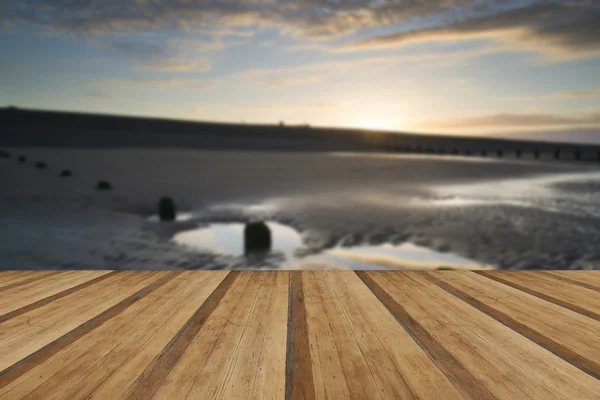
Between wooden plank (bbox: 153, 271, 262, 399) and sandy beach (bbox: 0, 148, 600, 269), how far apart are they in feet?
15.4

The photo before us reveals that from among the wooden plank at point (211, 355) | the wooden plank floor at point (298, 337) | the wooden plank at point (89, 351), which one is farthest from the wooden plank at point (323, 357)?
the wooden plank at point (89, 351)

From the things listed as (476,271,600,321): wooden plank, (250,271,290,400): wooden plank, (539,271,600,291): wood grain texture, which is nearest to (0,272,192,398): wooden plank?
(250,271,290,400): wooden plank

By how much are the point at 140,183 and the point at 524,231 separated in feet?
49.2

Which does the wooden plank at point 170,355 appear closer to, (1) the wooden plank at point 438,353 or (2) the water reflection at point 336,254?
(1) the wooden plank at point 438,353

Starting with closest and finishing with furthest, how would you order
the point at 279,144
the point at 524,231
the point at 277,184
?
the point at 524,231
the point at 277,184
the point at 279,144

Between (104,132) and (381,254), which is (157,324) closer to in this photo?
(381,254)

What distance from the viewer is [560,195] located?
16188 mm

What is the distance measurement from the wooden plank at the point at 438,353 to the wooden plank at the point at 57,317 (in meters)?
2.00

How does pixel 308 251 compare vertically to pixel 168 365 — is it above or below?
below

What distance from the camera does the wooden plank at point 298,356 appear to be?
2.02 metres

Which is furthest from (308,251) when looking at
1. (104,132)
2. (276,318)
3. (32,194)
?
(104,132)

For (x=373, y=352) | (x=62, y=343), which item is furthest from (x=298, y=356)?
(x=62, y=343)

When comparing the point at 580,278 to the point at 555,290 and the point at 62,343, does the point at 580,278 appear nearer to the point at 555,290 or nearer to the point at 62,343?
the point at 555,290

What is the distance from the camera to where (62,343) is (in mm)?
2553
